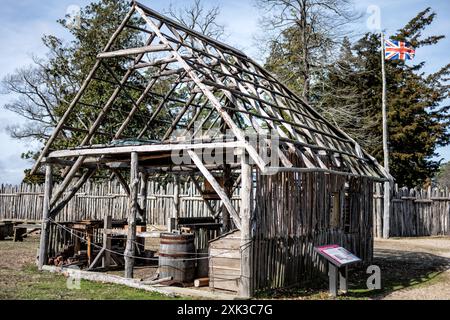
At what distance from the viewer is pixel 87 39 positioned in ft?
92.8

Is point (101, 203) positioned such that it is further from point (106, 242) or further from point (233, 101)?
point (233, 101)

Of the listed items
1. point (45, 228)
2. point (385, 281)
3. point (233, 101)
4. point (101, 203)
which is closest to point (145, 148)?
point (233, 101)

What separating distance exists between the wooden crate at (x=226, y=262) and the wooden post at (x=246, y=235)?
0.85 feet

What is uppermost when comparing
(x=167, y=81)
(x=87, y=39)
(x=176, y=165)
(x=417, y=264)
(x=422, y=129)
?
(x=87, y=39)

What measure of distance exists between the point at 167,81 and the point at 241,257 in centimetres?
2231

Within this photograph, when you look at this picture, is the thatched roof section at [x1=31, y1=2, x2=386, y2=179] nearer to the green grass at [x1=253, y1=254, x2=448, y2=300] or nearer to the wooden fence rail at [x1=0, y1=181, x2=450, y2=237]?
the green grass at [x1=253, y1=254, x2=448, y2=300]

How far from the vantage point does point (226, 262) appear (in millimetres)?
9109

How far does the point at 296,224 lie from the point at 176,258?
8.80ft

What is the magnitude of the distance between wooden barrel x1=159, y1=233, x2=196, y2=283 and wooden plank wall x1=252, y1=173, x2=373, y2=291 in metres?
1.75

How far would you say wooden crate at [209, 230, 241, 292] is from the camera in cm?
897

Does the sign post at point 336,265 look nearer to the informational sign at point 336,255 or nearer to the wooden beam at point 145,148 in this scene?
the informational sign at point 336,255

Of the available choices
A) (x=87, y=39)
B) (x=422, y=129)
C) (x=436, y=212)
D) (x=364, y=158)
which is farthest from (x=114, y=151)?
(x=422, y=129)

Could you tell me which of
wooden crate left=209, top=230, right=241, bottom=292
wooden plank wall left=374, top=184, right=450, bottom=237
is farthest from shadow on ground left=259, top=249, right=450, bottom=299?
wooden plank wall left=374, top=184, right=450, bottom=237
